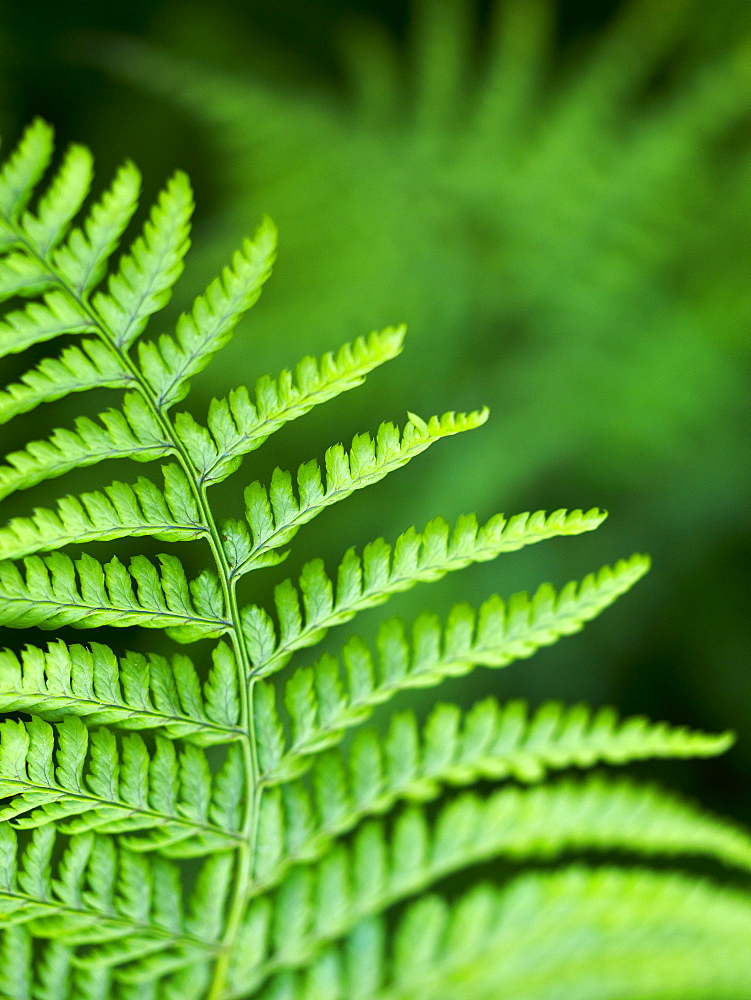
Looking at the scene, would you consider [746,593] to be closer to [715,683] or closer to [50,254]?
[715,683]

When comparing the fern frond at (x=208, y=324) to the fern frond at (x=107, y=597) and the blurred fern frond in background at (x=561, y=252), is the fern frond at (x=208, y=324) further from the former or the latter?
the blurred fern frond in background at (x=561, y=252)

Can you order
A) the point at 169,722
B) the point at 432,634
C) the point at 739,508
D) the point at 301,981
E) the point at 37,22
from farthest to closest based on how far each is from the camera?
1. the point at 37,22
2. the point at 739,508
3. the point at 301,981
4. the point at 432,634
5. the point at 169,722

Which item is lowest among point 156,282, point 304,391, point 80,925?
point 80,925

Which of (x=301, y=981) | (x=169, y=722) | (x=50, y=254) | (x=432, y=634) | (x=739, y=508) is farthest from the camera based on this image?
(x=739, y=508)

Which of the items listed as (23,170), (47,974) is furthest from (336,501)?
(47,974)

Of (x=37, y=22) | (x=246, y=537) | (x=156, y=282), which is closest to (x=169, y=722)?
(x=246, y=537)

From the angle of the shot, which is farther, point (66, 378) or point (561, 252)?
point (561, 252)

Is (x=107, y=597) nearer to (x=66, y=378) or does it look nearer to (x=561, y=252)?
(x=66, y=378)
